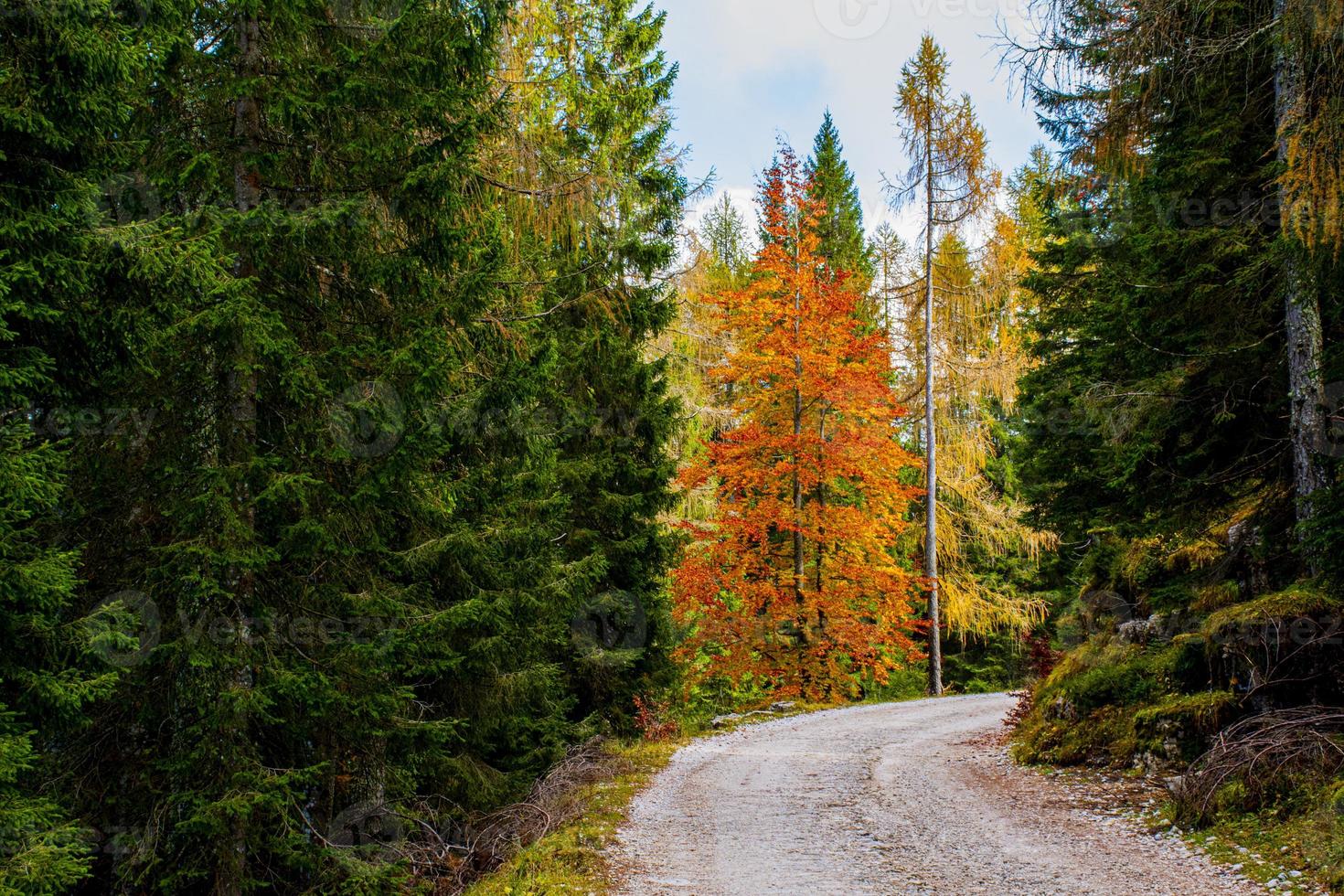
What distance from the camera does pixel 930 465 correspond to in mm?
21953

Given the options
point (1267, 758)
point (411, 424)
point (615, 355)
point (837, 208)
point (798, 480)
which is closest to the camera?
point (411, 424)

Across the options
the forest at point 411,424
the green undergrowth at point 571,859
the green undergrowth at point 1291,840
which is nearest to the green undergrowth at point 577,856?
the green undergrowth at point 571,859

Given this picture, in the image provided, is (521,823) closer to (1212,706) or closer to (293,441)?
(293,441)

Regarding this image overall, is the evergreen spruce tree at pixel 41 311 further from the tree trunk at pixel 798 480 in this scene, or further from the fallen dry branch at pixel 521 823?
the tree trunk at pixel 798 480

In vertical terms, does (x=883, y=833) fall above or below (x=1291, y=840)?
below

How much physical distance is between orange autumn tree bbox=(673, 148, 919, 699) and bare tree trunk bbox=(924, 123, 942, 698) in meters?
2.06

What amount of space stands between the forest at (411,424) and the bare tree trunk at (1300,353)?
37 mm

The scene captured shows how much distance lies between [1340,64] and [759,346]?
1307 centimetres

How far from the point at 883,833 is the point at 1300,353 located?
6038mm

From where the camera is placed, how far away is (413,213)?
6.75m

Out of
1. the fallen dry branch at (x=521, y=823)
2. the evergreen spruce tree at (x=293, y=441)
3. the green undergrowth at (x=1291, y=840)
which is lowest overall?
the fallen dry branch at (x=521, y=823)

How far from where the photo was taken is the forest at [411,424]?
4.71m

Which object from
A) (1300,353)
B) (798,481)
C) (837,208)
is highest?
(837,208)

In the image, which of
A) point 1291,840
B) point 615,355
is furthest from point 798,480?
point 1291,840
